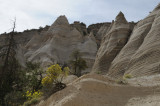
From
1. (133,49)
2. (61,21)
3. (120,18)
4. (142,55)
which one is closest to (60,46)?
(61,21)

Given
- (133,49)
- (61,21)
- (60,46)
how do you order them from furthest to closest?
1. (61,21)
2. (60,46)
3. (133,49)

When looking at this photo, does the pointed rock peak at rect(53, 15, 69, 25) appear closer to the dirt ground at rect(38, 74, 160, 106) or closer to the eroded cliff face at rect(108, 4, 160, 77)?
the eroded cliff face at rect(108, 4, 160, 77)

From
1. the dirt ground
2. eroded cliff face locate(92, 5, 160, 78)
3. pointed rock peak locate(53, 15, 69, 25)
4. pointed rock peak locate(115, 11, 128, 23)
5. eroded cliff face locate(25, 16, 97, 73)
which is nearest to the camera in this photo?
the dirt ground

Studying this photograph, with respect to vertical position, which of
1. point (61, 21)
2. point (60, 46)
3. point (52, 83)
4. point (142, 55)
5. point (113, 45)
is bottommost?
point (52, 83)

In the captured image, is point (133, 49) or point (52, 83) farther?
point (133, 49)

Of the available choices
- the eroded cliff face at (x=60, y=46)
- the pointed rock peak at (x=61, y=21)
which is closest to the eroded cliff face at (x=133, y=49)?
the eroded cliff face at (x=60, y=46)

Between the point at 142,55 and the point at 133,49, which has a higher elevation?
the point at 133,49

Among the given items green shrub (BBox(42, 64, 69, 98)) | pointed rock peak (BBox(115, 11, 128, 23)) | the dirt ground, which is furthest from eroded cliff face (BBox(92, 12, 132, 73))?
the dirt ground

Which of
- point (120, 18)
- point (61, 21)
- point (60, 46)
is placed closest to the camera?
point (120, 18)

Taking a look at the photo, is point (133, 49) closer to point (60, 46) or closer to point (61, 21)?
point (60, 46)

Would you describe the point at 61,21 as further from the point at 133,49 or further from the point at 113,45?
the point at 133,49

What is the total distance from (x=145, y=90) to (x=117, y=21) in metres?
20.2

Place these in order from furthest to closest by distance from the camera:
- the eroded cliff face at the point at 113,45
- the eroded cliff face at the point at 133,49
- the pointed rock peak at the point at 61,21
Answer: the pointed rock peak at the point at 61,21 < the eroded cliff face at the point at 113,45 < the eroded cliff face at the point at 133,49

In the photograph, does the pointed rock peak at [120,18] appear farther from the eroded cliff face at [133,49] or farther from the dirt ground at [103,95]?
the dirt ground at [103,95]
